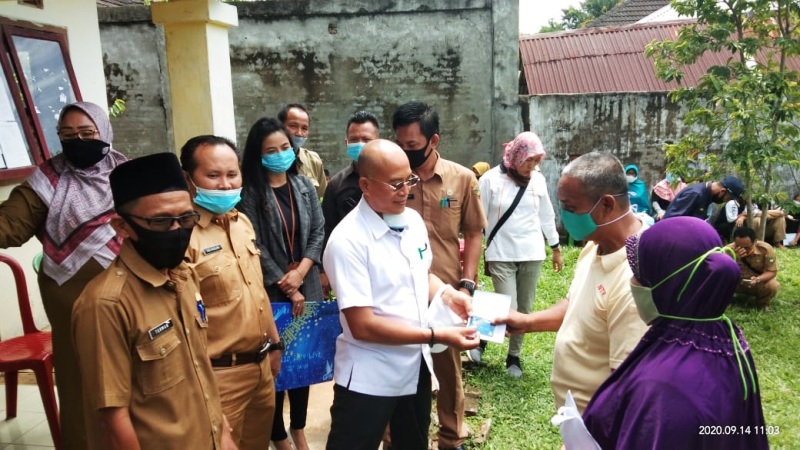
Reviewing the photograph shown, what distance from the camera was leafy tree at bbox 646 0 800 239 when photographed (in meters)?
6.33

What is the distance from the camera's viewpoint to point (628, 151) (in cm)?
994

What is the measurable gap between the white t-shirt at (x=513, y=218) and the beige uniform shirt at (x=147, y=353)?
10.4ft

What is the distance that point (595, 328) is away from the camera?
2225mm

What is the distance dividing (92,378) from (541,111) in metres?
8.97

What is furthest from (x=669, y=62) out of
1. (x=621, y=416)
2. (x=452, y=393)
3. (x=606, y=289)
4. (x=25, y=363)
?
(x=25, y=363)

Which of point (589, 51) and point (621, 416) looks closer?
point (621, 416)

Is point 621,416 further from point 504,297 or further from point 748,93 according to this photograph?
point 748,93

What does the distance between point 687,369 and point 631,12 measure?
24.1m

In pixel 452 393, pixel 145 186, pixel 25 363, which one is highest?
pixel 145 186

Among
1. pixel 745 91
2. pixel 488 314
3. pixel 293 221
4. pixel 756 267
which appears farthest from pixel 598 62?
pixel 488 314

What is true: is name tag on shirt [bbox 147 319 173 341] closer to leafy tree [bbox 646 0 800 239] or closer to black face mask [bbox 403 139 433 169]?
black face mask [bbox 403 139 433 169]

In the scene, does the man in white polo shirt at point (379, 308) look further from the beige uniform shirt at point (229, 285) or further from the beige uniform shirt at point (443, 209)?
the beige uniform shirt at point (443, 209)

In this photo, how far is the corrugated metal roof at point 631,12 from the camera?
21.9 meters

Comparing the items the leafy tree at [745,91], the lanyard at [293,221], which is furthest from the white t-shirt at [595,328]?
the leafy tree at [745,91]
